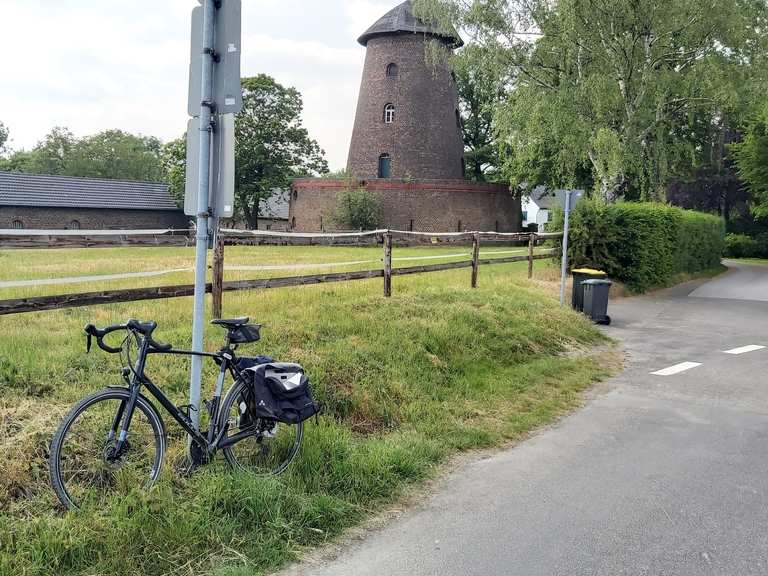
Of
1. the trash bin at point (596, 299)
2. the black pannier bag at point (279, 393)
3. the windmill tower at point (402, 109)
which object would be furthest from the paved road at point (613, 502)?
the windmill tower at point (402, 109)

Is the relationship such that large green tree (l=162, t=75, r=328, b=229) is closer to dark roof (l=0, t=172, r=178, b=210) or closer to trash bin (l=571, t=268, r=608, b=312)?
dark roof (l=0, t=172, r=178, b=210)

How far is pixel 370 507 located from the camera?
14.9 ft

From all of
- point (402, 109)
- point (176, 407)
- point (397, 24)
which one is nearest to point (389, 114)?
point (402, 109)

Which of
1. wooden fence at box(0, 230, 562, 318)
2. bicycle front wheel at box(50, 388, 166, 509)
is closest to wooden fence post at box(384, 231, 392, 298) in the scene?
wooden fence at box(0, 230, 562, 318)

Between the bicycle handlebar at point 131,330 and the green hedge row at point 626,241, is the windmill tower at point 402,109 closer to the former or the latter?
the green hedge row at point 626,241

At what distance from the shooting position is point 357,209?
42219 millimetres

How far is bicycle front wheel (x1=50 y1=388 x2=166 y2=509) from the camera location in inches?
153

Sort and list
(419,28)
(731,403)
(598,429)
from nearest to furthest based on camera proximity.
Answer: (598,429) < (731,403) < (419,28)

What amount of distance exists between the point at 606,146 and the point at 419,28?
2301 centimetres

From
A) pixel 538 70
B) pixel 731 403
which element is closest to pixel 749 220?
pixel 538 70

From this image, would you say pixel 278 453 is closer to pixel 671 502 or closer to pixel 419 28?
pixel 671 502

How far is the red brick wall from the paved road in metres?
35.6

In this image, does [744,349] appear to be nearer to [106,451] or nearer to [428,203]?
[106,451]

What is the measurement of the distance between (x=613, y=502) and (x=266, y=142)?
4790 cm
